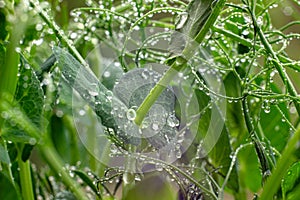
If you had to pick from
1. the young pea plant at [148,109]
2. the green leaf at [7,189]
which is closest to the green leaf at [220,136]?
the young pea plant at [148,109]

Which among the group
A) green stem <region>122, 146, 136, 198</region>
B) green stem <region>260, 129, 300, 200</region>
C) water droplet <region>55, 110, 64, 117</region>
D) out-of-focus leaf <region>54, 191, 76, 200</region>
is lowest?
out-of-focus leaf <region>54, 191, 76, 200</region>

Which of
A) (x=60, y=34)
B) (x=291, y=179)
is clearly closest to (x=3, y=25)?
(x=60, y=34)

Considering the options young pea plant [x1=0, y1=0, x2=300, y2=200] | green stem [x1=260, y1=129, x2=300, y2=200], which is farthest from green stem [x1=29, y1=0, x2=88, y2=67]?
green stem [x1=260, y1=129, x2=300, y2=200]

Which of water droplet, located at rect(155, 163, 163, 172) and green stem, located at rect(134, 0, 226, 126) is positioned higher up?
green stem, located at rect(134, 0, 226, 126)

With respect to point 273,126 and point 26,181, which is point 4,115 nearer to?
point 26,181

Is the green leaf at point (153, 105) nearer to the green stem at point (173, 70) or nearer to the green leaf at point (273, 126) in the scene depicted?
the green stem at point (173, 70)

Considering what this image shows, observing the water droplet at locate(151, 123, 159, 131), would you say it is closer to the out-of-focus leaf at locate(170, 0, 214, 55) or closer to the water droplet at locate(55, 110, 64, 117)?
the out-of-focus leaf at locate(170, 0, 214, 55)

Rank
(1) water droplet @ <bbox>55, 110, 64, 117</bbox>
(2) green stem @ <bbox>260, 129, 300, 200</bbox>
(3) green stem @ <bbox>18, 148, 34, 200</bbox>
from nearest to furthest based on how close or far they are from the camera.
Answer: (2) green stem @ <bbox>260, 129, 300, 200</bbox>
(3) green stem @ <bbox>18, 148, 34, 200</bbox>
(1) water droplet @ <bbox>55, 110, 64, 117</bbox>

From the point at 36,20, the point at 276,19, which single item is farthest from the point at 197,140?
the point at 276,19
